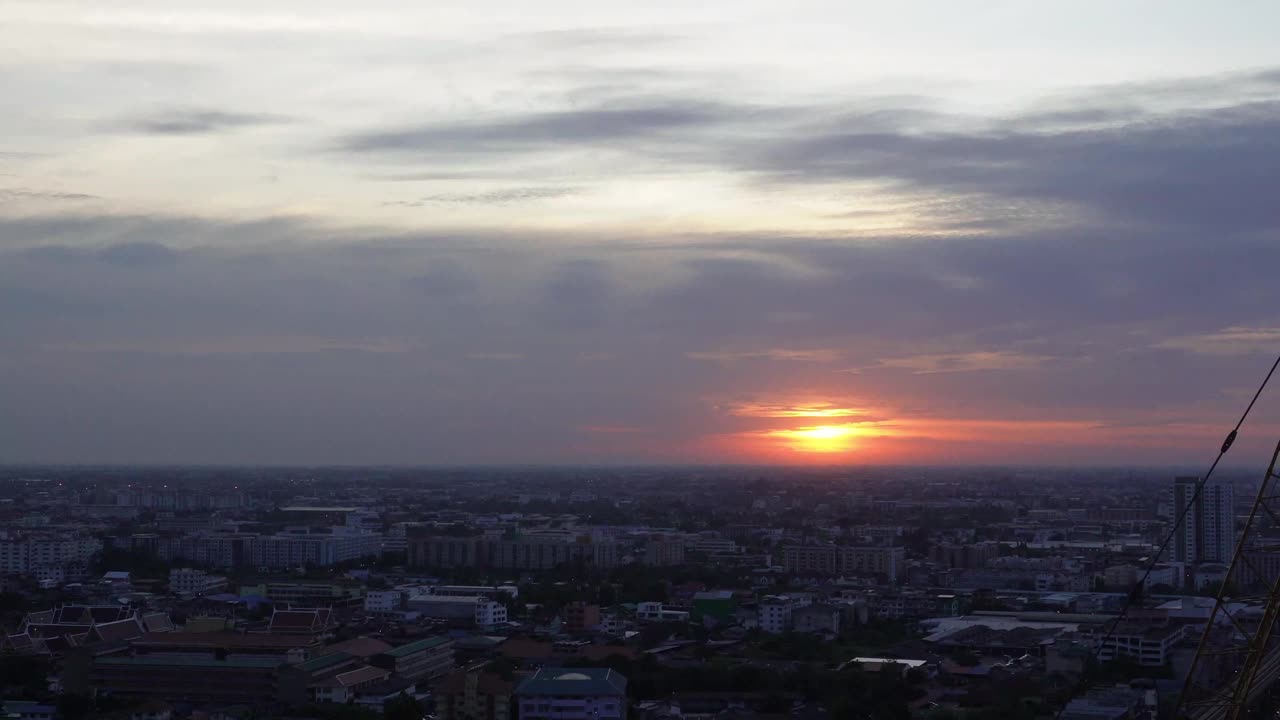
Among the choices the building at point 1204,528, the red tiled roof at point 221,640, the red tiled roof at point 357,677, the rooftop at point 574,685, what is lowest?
the red tiled roof at point 357,677

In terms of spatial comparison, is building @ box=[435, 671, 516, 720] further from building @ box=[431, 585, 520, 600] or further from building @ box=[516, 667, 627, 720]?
building @ box=[431, 585, 520, 600]

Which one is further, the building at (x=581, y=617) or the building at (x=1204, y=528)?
the building at (x=1204, y=528)

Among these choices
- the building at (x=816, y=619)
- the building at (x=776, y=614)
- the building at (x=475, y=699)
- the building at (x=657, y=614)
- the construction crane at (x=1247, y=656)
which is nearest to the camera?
the construction crane at (x=1247, y=656)

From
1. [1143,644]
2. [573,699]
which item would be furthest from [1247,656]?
[1143,644]

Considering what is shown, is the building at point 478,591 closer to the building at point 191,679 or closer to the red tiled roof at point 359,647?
the red tiled roof at point 359,647

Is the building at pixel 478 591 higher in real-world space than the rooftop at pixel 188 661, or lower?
lower

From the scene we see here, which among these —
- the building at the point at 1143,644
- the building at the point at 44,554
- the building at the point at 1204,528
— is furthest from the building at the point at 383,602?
the building at the point at 1204,528

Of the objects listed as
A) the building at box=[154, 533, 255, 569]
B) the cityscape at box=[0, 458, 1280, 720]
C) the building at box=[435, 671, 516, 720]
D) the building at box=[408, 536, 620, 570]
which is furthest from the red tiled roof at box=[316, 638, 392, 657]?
the building at box=[154, 533, 255, 569]
